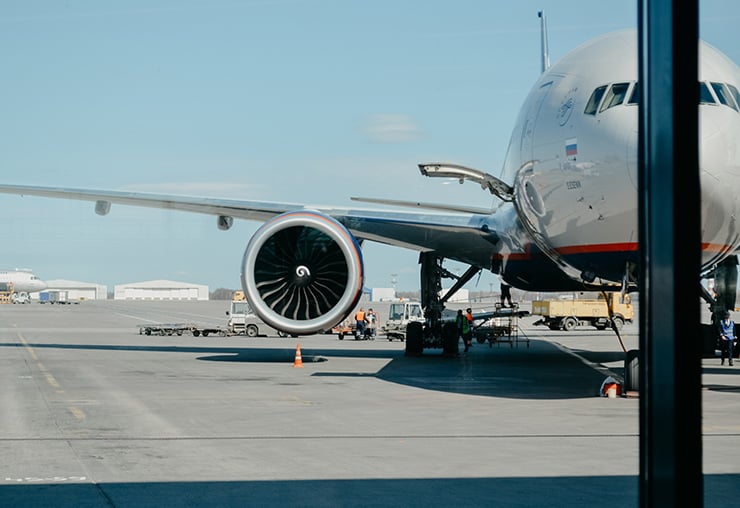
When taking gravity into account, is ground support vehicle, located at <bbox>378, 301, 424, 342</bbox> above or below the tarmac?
above

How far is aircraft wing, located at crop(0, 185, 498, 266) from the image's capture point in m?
17.6

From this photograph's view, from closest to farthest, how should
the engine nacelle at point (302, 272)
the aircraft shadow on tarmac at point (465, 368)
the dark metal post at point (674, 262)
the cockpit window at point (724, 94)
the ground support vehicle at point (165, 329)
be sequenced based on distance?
1. the dark metal post at point (674, 262)
2. the cockpit window at point (724, 94)
3. the aircraft shadow on tarmac at point (465, 368)
4. the engine nacelle at point (302, 272)
5. the ground support vehicle at point (165, 329)

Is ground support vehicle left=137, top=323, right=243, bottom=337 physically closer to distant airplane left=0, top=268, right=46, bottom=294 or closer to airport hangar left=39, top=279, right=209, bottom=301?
distant airplane left=0, top=268, right=46, bottom=294

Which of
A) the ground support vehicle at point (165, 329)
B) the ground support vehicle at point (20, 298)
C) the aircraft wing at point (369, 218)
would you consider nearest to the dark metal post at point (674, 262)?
the aircraft wing at point (369, 218)

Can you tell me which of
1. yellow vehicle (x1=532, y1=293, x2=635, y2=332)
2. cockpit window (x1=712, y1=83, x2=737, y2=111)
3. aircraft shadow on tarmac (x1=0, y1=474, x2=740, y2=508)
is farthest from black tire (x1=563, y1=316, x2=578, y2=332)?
aircraft shadow on tarmac (x1=0, y1=474, x2=740, y2=508)

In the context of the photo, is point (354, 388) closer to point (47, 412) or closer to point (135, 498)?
point (47, 412)

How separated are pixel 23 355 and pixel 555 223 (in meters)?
13.0

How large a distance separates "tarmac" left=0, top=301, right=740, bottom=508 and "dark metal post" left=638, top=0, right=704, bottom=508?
3.17m

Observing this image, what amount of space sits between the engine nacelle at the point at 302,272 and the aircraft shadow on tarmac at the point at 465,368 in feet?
4.21

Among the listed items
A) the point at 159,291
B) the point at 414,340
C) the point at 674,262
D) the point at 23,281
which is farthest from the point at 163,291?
the point at 674,262

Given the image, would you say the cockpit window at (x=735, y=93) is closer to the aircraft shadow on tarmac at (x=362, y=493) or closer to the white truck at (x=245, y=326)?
the aircraft shadow on tarmac at (x=362, y=493)

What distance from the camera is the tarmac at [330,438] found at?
6.35 m

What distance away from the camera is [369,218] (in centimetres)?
1802

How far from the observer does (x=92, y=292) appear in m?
173
